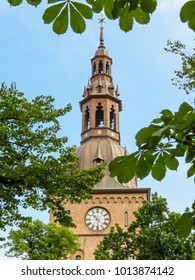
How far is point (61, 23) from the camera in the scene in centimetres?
180

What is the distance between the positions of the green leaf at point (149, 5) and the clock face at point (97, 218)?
39485 millimetres

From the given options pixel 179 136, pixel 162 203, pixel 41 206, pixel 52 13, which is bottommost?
pixel 179 136

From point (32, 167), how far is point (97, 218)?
27.2 m

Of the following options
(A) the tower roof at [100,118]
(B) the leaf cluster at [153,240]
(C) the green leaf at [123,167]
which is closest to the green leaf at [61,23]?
(C) the green leaf at [123,167]

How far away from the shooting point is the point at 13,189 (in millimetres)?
14852

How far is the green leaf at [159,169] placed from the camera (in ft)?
6.24

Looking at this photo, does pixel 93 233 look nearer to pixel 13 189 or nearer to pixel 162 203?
pixel 162 203

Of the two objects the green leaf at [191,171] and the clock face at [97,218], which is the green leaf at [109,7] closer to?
the green leaf at [191,171]

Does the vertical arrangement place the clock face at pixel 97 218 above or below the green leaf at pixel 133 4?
above

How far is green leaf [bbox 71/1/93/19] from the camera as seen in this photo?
174cm

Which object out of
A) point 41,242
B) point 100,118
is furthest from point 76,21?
point 100,118

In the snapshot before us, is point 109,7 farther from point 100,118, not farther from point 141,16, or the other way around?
point 100,118

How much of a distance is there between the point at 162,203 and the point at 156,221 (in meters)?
0.96
